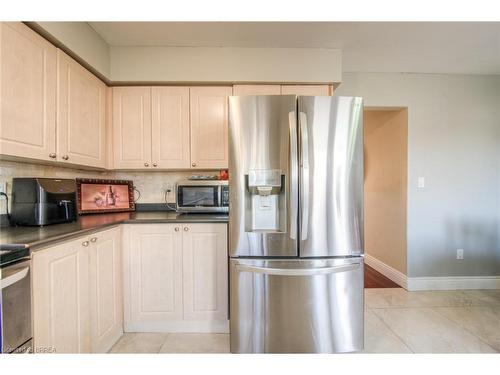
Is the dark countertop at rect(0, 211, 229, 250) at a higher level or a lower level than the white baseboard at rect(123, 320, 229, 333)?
higher

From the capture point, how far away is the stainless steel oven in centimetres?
88

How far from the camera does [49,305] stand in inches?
45.0

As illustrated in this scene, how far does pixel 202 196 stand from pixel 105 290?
0.95 metres

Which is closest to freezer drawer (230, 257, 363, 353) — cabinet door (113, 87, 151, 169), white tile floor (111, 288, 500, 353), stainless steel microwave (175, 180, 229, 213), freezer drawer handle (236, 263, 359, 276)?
freezer drawer handle (236, 263, 359, 276)

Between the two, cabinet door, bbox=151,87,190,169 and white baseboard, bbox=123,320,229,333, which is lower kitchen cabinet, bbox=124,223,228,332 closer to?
white baseboard, bbox=123,320,229,333

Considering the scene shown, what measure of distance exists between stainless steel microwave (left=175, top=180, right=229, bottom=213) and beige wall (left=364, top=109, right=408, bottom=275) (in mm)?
2012

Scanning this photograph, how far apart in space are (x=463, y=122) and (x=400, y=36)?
141cm

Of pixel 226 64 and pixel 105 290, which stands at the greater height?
pixel 226 64

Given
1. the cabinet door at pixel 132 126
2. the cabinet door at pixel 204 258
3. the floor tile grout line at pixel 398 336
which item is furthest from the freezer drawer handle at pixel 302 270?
the cabinet door at pixel 132 126

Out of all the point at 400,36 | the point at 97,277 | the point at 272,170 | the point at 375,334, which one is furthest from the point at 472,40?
the point at 97,277

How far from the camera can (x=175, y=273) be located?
1.83 metres

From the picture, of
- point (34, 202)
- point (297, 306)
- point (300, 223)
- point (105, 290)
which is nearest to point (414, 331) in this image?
point (297, 306)

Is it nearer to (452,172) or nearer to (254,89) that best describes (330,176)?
(254,89)

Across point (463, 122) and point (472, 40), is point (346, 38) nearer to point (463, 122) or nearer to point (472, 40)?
point (472, 40)
